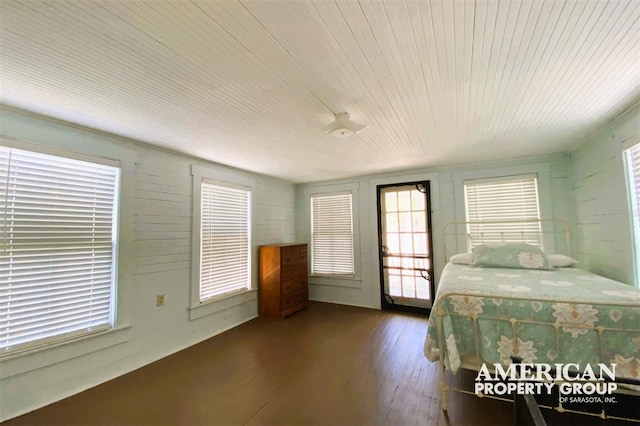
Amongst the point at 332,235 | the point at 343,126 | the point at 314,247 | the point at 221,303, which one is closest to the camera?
the point at 343,126

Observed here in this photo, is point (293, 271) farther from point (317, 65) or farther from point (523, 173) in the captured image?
point (523, 173)

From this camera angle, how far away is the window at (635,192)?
220 cm

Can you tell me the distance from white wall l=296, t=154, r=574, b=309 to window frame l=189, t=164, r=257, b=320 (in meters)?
1.35

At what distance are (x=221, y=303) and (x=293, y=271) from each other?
1201mm

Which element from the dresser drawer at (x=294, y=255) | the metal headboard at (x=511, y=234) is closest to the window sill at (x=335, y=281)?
the dresser drawer at (x=294, y=255)

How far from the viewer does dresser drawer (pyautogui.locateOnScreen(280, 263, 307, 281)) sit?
162 inches

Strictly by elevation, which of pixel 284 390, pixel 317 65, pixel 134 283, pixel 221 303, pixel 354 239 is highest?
pixel 317 65

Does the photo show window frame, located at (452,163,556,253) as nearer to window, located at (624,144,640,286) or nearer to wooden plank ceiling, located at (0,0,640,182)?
wooden plank ceiling, located at (0,0,640,182)

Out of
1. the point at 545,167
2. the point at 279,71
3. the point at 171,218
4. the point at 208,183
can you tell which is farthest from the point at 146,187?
the point at 545,167

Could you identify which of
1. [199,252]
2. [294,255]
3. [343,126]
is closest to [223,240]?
[199,252]

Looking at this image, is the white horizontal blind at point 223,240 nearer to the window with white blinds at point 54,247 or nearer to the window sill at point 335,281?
the window with white blinds at point 54,247

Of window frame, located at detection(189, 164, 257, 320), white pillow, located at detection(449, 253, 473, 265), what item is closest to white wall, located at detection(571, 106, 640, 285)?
white pillow, located at detection(449, 253, 473, 265)

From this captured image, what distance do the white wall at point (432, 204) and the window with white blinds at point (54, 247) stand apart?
10.7 ft

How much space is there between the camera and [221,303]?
3.60m
